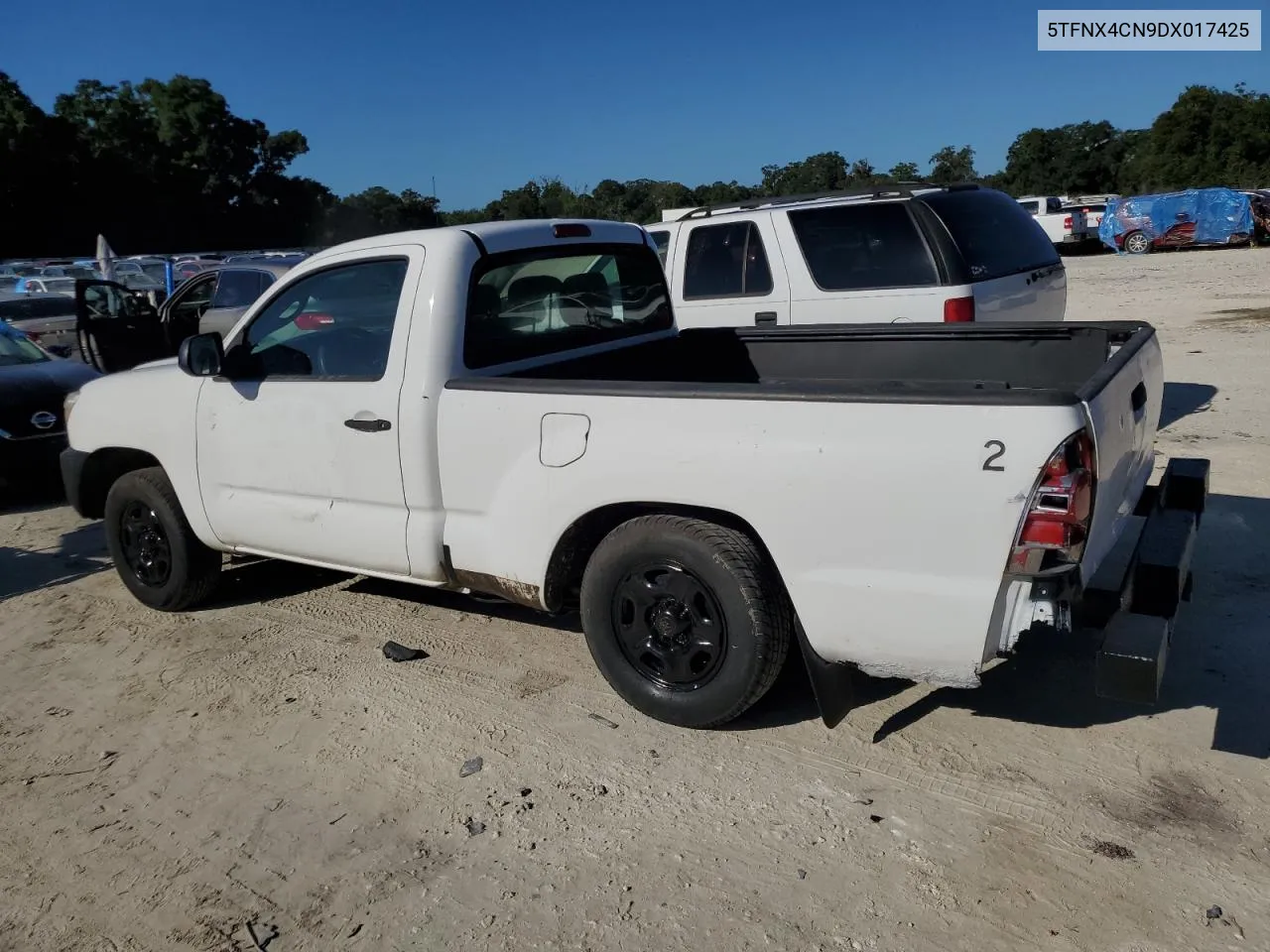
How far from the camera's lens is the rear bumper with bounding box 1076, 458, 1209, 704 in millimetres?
3070

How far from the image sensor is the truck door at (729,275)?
7.83 metres

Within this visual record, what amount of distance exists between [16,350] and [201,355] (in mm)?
5790

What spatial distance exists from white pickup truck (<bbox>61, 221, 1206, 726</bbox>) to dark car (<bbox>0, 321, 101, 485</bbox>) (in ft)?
9.73

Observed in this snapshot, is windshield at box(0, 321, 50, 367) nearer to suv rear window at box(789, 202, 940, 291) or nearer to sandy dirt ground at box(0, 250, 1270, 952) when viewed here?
sandy dirt ground at box(0, 250, 1270, 952)

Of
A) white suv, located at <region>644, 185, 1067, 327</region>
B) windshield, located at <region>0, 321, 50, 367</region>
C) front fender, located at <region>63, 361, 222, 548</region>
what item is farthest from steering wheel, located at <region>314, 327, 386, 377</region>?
windshield, located at <region>0, 321, 50, 367</region>

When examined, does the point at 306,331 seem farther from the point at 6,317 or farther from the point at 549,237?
the point at 6,317

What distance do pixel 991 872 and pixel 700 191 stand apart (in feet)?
157

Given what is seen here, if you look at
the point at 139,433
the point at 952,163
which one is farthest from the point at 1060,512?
the point at 952,163

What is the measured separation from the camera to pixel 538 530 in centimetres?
400

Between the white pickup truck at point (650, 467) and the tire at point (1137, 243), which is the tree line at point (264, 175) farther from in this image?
the white pickup truck at point (650, 467)

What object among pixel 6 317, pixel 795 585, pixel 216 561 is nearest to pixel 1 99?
pixel 6 317

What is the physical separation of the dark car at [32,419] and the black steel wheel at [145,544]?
304 centimetres

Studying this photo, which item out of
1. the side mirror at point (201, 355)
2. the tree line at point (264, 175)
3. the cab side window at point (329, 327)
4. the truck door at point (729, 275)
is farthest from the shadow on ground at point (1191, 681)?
the tree line at point (264, 175)

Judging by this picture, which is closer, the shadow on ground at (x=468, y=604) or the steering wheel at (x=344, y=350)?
the steering wheel at (x=344, y=350)
